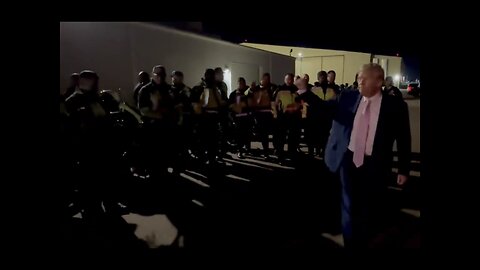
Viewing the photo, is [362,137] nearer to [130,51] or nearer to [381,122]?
[381,122]

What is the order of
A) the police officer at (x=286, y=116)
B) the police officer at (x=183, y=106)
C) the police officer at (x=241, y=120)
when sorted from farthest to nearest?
the police officer at (x=241, y=120) → the police officer at (x=286, y=116) → the police officer at (x=183, y=106)

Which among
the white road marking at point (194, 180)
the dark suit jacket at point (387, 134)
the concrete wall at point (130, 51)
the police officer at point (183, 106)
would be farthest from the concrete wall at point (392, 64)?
→ the dark suit jacket at point (387, 134)

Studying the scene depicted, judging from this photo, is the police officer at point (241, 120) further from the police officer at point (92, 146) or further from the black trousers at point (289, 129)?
the police officer at point (92, 146)

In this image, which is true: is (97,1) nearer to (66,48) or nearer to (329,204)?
(329,204)

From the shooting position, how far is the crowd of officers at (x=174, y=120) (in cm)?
380

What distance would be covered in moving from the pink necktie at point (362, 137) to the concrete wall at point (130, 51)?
7.32 m

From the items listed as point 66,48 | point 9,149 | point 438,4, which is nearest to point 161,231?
point 9,149

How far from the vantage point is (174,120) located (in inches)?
201

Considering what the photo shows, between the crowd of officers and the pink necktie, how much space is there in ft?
1.39

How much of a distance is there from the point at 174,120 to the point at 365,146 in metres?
3.10

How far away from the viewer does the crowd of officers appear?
3.80m

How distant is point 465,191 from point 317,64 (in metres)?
26.5

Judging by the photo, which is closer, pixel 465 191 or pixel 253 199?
pixel 465 191

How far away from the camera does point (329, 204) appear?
4.88 metres
